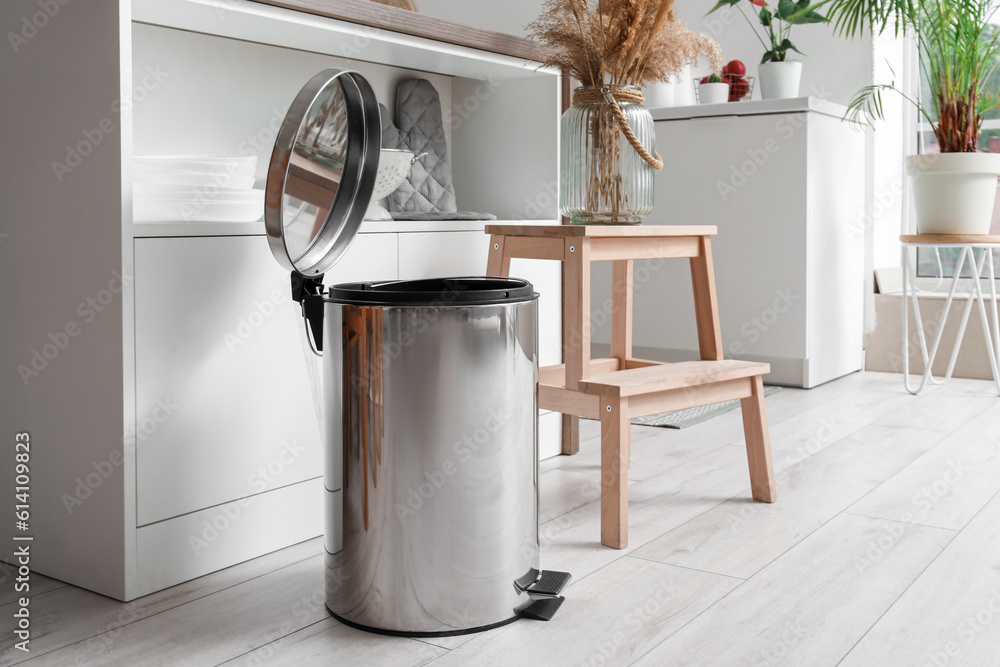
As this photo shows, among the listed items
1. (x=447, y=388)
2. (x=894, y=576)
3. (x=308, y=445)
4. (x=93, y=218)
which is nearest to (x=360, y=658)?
(x=447, y=388)

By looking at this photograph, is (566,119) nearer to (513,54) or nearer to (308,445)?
(513,54)

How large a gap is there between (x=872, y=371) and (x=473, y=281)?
2.51m

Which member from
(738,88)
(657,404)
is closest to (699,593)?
(657,404)

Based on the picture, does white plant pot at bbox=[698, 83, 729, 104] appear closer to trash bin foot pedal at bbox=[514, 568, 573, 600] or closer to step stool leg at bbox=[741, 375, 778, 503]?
step stool leg at bbox=[741, 375, 778, 503]

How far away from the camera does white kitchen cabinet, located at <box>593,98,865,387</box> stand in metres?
3.12

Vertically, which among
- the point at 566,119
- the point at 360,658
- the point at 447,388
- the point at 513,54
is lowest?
the point at 360,658

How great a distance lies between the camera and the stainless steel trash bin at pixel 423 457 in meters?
1.24

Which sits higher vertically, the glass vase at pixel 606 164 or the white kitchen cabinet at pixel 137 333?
the glass vase at pixel 606 164

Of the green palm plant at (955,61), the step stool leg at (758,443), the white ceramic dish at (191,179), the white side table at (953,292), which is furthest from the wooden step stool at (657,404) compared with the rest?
the green palm plant at (955,61)

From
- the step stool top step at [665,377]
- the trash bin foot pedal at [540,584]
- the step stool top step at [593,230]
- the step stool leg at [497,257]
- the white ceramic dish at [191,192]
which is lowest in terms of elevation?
the trash bin foot pedal at [540,584]

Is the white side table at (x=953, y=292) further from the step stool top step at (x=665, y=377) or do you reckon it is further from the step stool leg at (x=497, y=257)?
the step stool leg at (x=497, y=257)

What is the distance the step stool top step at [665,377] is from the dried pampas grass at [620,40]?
0.54 metres

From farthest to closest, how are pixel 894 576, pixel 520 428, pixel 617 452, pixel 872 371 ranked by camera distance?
pixel 872 371 < pixel 617 452 < pixel 894 576 < pixel 520 428

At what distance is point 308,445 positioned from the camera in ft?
5.38
